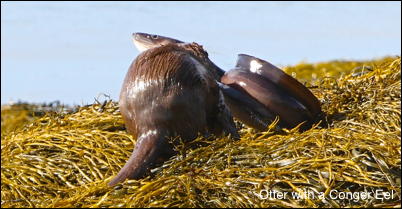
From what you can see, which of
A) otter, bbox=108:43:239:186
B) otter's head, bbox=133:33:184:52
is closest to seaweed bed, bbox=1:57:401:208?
otter, bbox=108:43:239:186

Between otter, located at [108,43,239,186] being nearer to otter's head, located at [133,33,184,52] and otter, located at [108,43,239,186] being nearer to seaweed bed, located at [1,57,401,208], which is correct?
seaweed bed, located at [1,57,401,208]

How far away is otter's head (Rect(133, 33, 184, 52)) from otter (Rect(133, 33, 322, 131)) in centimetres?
37

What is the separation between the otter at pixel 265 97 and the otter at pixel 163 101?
43cm

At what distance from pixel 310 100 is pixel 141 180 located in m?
1.60

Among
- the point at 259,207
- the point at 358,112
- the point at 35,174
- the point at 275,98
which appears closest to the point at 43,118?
the point at 35,174

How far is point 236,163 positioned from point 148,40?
68.3 inches

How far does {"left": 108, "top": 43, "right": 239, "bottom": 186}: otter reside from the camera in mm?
4934

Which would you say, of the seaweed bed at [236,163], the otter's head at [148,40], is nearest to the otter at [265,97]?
the seaweed bed at [236,163]

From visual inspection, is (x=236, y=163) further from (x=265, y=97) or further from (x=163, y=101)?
(x=265, y=97)

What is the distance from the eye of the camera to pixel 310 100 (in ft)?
18.9

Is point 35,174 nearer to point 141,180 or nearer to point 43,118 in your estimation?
point 141,180

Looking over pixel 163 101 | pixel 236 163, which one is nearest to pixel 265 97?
pixel 163 101

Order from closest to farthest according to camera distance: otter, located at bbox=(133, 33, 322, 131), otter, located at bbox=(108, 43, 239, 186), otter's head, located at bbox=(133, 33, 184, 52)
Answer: otter, located at bbox=(108, 43, 239, 186)
otter, located at bbox=(133, 33, 322, 131)
otter's head, located at bbox=(133, 33, 184, 52)

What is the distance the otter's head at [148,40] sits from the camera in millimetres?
6000
